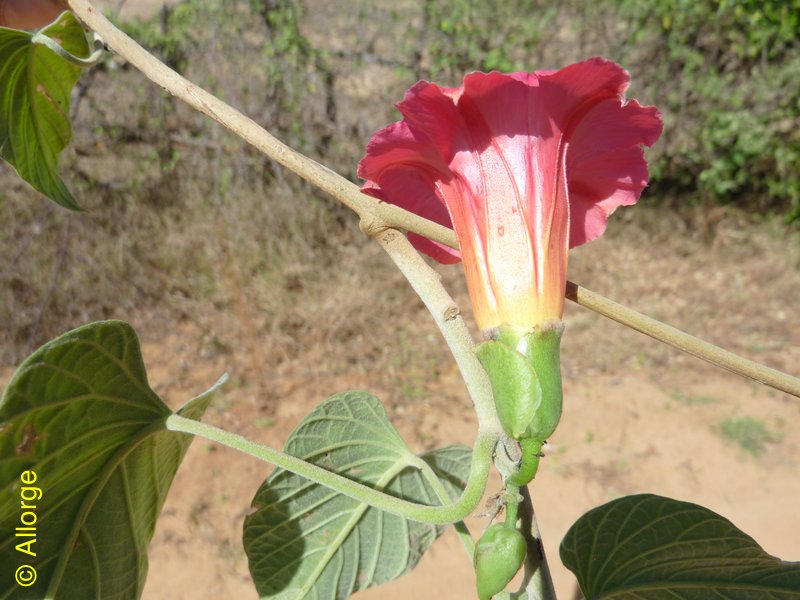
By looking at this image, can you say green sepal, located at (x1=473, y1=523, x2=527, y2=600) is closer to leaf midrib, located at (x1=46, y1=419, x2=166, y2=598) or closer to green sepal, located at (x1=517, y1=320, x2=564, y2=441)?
green sepal, located at (x1=517, y1=320, x2=564, y2=441)

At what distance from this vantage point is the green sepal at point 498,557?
0.38 meters

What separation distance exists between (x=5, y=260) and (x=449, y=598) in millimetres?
2251

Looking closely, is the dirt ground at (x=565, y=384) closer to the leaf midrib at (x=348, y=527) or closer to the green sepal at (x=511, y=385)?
the leaf midrib at (x=348, y=527)

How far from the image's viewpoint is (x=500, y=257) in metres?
0.46

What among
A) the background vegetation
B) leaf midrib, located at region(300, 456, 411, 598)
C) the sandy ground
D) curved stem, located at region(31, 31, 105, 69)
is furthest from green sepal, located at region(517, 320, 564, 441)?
the background vegetation

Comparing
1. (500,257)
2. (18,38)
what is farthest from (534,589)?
(18,38)

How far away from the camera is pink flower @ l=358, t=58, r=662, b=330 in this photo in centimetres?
43

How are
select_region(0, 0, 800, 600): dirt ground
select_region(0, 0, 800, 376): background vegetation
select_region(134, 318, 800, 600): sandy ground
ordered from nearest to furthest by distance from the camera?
select_region(134, 318, 800, 600): sandy ground → select_region(0, 0, 800, 600): dirt ground → select_region(0, 0, 800, 376): background vegetation

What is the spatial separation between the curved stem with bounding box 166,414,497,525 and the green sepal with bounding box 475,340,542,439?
0.09 feet

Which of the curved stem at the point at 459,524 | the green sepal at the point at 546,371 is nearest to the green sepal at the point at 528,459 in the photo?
the green sepal at the point at 546,371

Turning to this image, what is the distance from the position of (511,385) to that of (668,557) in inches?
12.2

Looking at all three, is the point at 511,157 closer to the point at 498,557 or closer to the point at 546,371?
the point at 546,371

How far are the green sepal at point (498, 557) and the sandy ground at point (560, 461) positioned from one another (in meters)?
1.94

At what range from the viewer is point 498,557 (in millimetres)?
383
